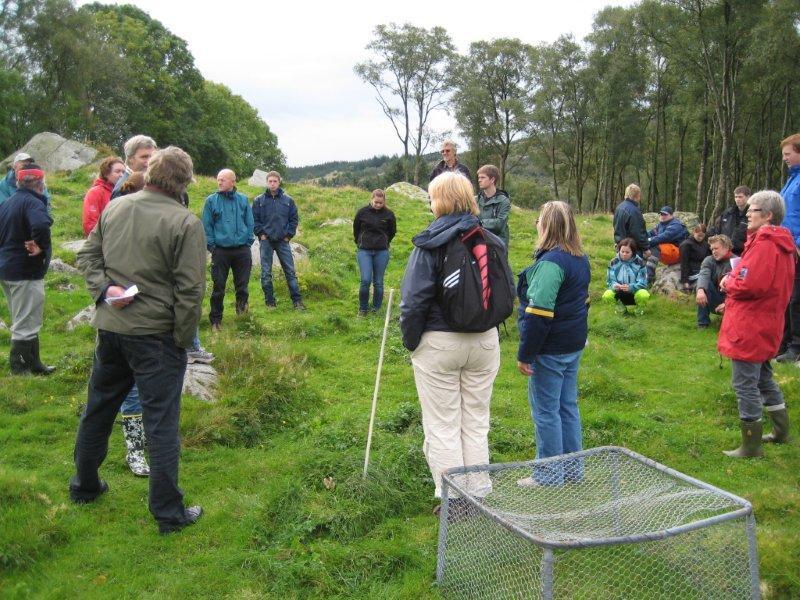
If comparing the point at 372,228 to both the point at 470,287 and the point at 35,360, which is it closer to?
the point at 35,360

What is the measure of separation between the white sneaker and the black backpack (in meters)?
3.97

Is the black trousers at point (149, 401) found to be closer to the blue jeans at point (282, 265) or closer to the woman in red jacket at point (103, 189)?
the woman in red jacket at point (103, 189)

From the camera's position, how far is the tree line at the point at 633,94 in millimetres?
30031

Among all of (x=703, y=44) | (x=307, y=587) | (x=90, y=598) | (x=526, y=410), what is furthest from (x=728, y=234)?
(x=703, y=44)

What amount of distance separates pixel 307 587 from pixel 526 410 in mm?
3767

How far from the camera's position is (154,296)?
4195mm

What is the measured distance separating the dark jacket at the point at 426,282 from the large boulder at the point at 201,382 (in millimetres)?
3082

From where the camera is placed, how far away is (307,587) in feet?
12.6

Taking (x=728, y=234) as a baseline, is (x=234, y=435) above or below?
below

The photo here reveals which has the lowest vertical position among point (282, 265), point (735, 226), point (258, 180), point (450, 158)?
point (282, 265)

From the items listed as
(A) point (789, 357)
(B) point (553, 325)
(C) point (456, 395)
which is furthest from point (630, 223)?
(C) point (456, 395)

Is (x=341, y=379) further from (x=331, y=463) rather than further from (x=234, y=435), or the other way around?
(x=331, y=463)

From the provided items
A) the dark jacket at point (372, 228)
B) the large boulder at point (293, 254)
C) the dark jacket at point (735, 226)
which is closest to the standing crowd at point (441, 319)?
the dark jacket at point (735, 226)

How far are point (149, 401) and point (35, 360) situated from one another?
12.8 feet
